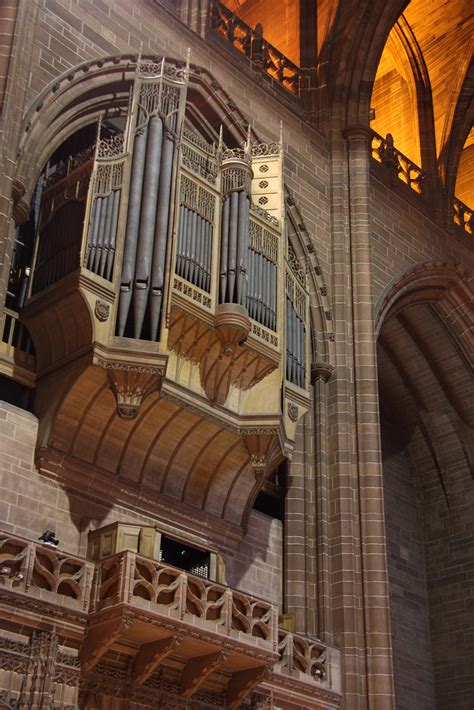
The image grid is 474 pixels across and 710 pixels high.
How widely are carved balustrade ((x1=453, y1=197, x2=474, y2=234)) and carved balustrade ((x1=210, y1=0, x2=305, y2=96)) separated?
16.1ft

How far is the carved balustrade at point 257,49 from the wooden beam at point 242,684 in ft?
37.3

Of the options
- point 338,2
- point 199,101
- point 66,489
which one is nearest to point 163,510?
point 66,489

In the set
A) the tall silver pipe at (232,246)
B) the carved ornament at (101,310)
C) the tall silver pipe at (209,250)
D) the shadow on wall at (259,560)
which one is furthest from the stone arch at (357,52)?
the carved ornament at (101,310)

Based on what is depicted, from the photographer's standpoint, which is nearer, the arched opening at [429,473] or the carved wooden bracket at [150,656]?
the carved wooden bracket at [150,656]

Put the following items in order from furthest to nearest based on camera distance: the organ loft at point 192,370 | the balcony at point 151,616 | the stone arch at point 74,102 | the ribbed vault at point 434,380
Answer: the ribbed vault at point 434,380, the stone arch at point 74,102, the organ loft at point 192,370, the balcony at point 151,616

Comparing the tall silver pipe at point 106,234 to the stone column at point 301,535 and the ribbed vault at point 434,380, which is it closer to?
the stone column at point 301,535

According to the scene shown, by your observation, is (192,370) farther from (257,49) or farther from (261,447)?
(257,49)

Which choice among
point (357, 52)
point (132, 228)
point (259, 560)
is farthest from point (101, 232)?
point (357, 52)

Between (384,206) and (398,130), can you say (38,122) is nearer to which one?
(384,206)

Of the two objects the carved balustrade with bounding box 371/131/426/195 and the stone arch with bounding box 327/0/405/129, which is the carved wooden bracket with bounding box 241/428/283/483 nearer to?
the stone arch with bounding box 327/0/405/129

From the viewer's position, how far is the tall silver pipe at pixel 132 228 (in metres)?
13.7

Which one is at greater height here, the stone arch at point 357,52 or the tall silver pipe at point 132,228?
the stone arch at point 357,52

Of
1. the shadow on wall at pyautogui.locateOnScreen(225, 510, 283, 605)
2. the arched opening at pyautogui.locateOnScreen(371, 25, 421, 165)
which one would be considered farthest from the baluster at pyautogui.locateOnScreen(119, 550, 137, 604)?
the arched opening at pyautogui.locateOnScreen(371, 25, 421, 165)

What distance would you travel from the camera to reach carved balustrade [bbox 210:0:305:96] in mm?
20328
